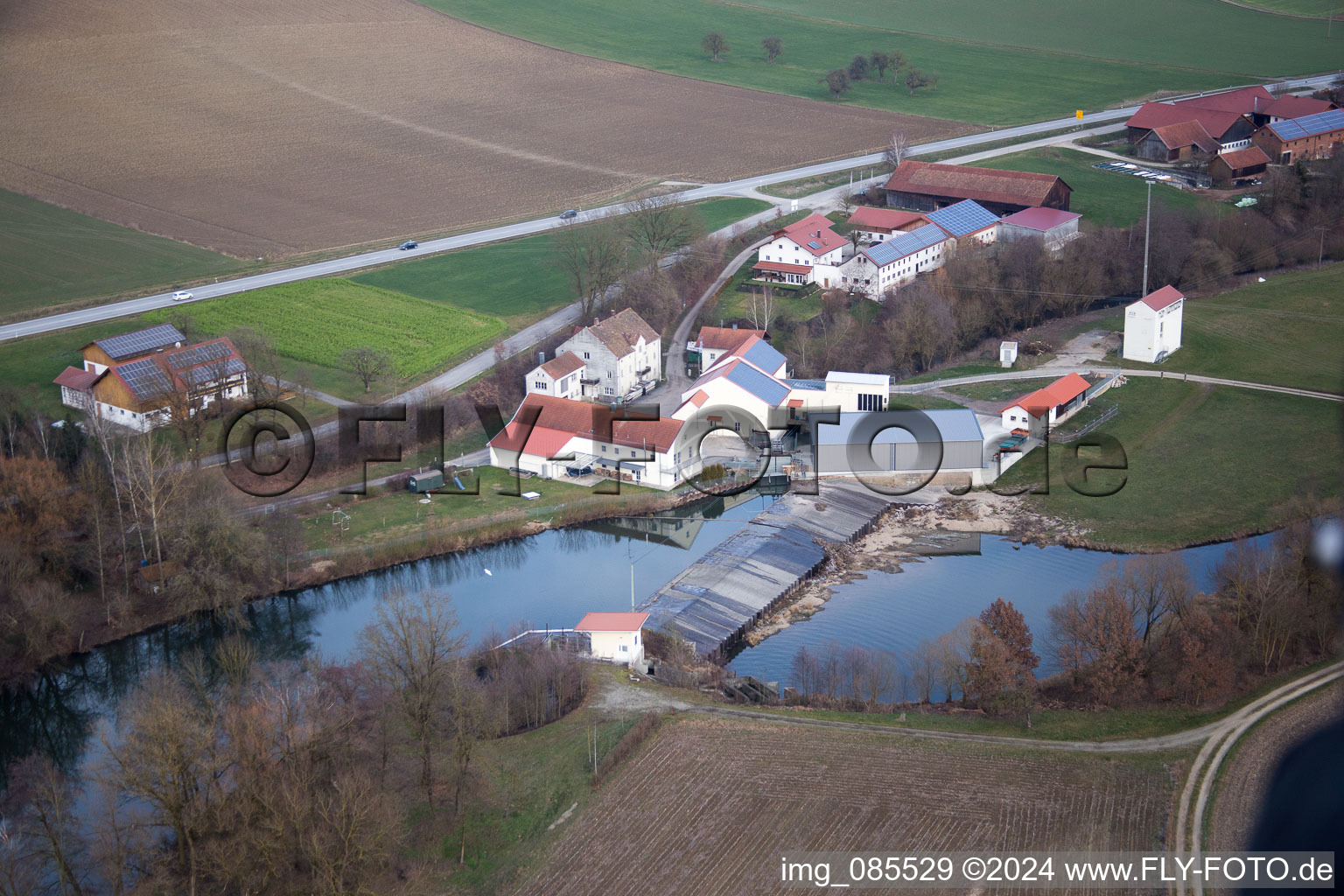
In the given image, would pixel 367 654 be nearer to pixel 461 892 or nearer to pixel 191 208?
pixel 461 892

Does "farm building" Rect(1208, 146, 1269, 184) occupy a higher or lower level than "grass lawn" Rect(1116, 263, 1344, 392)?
higher

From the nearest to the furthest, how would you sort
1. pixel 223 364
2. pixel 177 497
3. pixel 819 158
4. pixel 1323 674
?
pixel 1323 674
pixel 177 497
pixel 223 364
pixel 819 158

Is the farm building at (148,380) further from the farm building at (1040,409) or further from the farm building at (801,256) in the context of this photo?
the farm building at (1040,409)

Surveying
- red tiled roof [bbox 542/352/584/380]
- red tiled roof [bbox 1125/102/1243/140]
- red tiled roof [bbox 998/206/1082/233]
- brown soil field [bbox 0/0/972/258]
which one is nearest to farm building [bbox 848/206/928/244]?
red tiled roof [bbox 998/206/1082/233]

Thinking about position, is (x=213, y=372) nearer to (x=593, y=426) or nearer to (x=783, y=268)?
(x=593, y=426)

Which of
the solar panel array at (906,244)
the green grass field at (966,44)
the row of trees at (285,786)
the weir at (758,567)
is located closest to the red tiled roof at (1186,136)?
the green grass field at (966,44)

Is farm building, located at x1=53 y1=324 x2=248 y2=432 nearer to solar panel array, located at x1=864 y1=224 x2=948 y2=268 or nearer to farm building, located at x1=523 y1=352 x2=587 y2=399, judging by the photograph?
farm building, located at x1=523 y1=352 x2=587 y2=399

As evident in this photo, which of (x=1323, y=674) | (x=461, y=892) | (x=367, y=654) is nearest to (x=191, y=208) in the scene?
(x=367, y=654)
